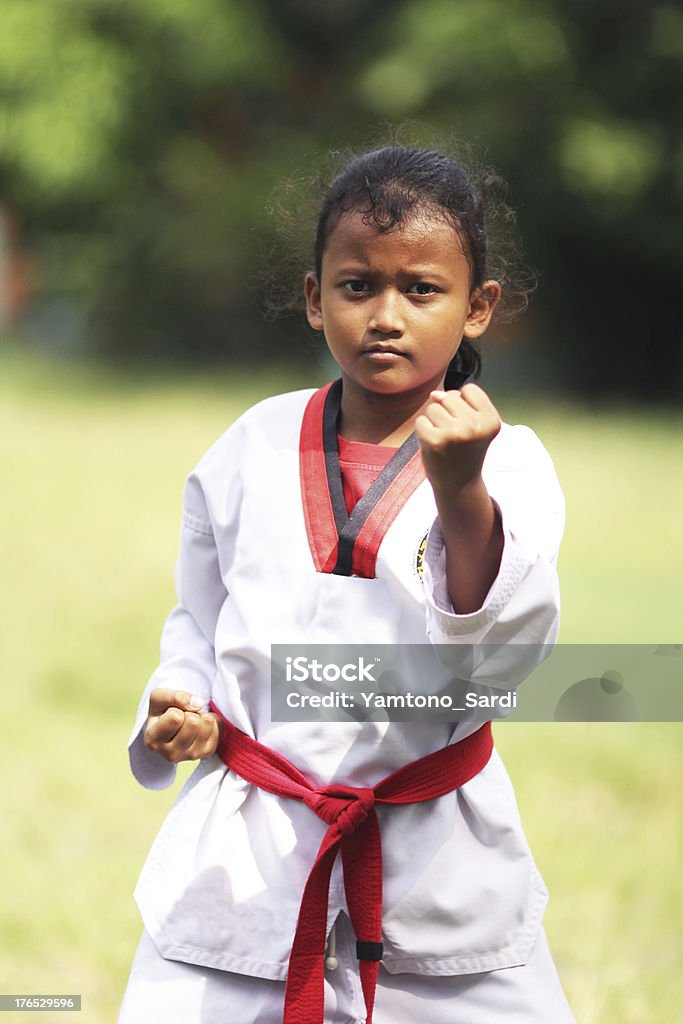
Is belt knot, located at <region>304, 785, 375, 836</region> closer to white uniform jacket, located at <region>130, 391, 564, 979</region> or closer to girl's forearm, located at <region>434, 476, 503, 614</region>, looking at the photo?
white uniform jacket, located at <region>130, 391, 564, 979</region>

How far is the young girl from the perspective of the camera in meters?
1.34

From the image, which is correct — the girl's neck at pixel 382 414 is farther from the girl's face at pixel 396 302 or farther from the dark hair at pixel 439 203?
the dark hair at pixel 439 203

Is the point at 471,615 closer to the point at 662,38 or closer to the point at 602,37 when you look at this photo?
the point at 662,38

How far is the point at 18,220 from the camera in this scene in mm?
16266

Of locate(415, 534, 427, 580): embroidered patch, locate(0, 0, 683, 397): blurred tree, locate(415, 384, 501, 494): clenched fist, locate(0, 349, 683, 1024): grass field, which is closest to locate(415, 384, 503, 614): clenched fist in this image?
locate(415, 384, 501, 494): clenched fist

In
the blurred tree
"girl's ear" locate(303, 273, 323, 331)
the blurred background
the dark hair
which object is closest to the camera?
the dark hair

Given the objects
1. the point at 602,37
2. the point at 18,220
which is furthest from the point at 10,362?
the point at 602,37

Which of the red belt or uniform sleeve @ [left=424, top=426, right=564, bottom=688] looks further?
the red belt

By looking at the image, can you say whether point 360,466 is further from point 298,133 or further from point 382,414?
point 298,133

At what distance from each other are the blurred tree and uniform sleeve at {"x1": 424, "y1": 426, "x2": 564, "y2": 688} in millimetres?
10936

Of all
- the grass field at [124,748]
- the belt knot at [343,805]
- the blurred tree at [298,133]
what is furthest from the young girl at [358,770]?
the blurred tree at [298,133]

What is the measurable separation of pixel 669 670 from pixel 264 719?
206 cm

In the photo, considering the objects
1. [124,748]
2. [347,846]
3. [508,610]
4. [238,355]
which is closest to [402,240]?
[508,610]

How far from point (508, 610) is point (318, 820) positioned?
0.37 m
